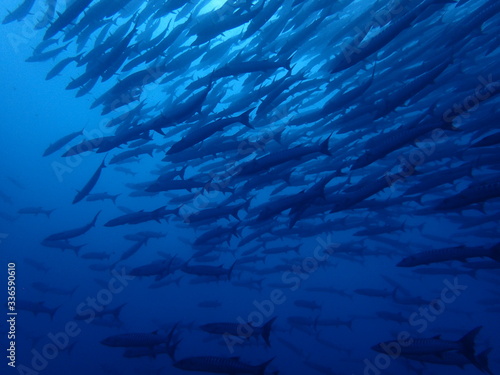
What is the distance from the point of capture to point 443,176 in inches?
239

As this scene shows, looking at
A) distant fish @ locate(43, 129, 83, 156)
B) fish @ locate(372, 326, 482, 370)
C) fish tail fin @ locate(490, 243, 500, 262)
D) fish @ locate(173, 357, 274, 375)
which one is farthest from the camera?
distant fish @ locate(43, 129, 83, 156)

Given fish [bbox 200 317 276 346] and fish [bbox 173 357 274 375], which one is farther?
fish [bbox 200 317 276 346]

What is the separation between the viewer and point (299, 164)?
8273mm

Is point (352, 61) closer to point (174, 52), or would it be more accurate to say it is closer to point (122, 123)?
point (174, 52)

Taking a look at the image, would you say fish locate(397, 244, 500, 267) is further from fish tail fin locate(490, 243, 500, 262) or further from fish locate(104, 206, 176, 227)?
fish locate(104, 206, 176, 227)

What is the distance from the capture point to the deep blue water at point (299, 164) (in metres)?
5.62

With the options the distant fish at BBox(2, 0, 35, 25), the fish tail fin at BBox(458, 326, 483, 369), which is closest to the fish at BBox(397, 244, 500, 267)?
the fish tail fin at BBox(458, 326, 483, 369)

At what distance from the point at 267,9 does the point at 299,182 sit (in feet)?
14.2

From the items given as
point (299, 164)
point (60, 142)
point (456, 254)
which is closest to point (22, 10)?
point (60, 142)

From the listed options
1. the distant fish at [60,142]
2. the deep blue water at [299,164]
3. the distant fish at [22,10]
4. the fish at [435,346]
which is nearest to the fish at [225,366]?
the deep blue water at [299,164]

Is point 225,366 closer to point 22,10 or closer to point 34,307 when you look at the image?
point 34,307

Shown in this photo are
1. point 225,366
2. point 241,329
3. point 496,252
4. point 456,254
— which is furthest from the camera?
point 241,329

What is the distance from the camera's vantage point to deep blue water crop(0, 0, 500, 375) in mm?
5625

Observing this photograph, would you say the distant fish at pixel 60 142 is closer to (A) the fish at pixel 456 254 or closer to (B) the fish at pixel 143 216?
(B) the fish at pixel 143 216
